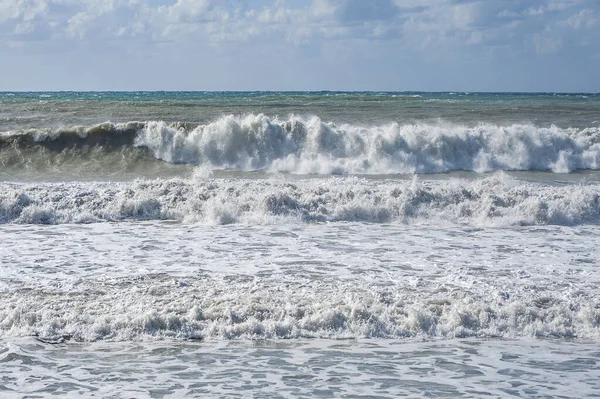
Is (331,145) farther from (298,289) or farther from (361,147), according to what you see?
(298,289)

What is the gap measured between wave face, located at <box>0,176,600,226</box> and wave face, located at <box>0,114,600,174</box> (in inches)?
251

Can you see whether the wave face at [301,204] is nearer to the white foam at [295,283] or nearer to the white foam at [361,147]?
the white foam at [295,283]

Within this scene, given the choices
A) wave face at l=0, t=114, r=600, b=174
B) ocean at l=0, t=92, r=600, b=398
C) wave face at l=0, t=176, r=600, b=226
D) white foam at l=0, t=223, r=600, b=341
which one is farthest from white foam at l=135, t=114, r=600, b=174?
white foam at l=0, t=223, r=600, b=341

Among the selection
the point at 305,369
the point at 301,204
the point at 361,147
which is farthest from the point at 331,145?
the point at 305,369

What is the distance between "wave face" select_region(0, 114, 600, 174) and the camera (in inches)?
835

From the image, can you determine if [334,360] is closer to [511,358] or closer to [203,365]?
[203,365]

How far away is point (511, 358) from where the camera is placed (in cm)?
674

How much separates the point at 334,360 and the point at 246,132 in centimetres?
1630

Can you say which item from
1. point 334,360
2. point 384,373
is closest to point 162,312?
point 334,360

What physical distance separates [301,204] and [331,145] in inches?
348

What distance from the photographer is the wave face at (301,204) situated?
1291 cm

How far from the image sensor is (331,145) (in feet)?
72.3

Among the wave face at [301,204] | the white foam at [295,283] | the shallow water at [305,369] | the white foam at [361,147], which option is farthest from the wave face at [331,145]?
the shallow water at [305,369]

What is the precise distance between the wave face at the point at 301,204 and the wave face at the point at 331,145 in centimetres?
638
